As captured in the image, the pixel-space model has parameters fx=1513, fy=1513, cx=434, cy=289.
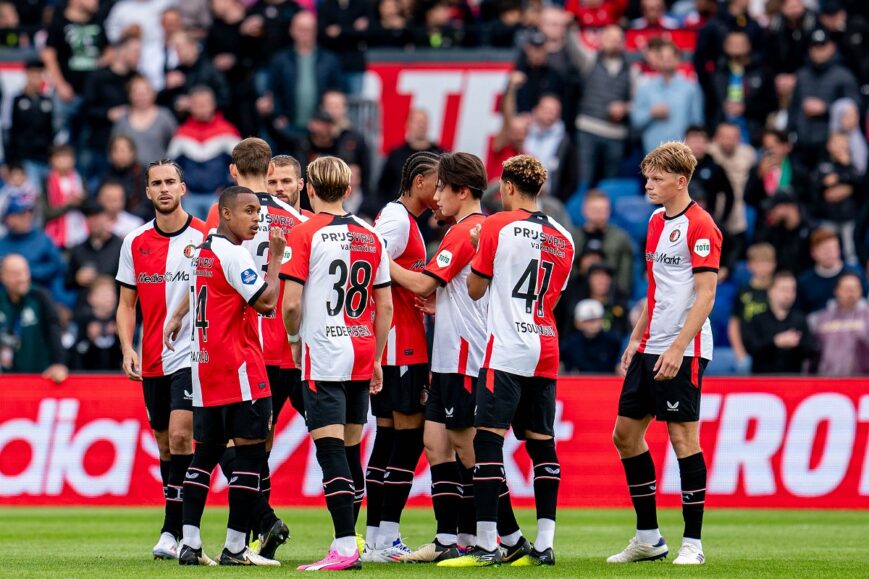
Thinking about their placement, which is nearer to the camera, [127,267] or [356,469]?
[356,469]

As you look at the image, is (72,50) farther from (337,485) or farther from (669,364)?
(669,364)

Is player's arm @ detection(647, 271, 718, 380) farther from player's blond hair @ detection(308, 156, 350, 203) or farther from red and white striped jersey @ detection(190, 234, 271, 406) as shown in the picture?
red and white striped jersey @ detection(190, 234, 271, 406)

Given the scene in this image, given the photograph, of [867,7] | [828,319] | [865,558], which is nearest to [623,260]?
[828,319]

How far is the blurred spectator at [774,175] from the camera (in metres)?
20.3

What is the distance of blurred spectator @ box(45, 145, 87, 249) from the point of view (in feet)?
68.0

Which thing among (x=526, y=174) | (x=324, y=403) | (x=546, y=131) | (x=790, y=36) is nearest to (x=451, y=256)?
(x=526, y=174)

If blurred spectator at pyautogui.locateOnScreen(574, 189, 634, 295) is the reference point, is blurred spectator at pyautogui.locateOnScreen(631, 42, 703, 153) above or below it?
above

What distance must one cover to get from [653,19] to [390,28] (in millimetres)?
3902

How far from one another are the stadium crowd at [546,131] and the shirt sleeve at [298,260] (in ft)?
26.2

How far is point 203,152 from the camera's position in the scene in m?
20.6

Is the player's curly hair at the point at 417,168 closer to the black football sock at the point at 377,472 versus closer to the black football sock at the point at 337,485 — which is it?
the black football sock at the point at 377,472

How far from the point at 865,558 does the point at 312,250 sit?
4.76 meters

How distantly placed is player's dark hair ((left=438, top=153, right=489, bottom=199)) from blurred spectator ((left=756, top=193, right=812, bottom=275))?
9.70 m

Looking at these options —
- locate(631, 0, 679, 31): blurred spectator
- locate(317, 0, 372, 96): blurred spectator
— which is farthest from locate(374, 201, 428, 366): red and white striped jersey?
locate(631, 0, 679, 31): blurred spectator
